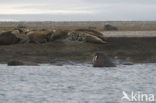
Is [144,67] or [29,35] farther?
[29,35]

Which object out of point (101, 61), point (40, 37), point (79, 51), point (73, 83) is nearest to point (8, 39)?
point (40, 37)

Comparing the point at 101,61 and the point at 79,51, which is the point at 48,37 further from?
the point at 101,61

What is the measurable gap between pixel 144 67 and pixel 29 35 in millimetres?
8679

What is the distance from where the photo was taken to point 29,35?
3462cm

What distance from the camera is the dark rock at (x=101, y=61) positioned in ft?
89.4

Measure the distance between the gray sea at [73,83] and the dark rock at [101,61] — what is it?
33 centimetres

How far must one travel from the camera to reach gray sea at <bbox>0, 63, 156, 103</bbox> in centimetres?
1912

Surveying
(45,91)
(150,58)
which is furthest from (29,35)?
(45,91)

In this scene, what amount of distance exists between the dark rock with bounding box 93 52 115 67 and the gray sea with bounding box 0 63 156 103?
1.09ft

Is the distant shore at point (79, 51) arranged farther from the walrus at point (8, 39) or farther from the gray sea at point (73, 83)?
the gray sea at point (73, 83)

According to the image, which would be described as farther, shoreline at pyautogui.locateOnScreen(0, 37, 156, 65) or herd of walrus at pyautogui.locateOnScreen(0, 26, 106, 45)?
herd of walrus at pyautogui.locateOnScreen(0, 26, 106, 45)

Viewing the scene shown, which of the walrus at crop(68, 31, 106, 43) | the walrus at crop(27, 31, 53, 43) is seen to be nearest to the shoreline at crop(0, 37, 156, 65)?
the walrus at crop(68, 31, 106, 43)

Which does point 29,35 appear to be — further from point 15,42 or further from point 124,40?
point 124,40

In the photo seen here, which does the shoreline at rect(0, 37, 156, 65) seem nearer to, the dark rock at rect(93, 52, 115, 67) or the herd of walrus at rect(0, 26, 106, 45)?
the herd of walrus at rect(0, 26, 106, 45)
